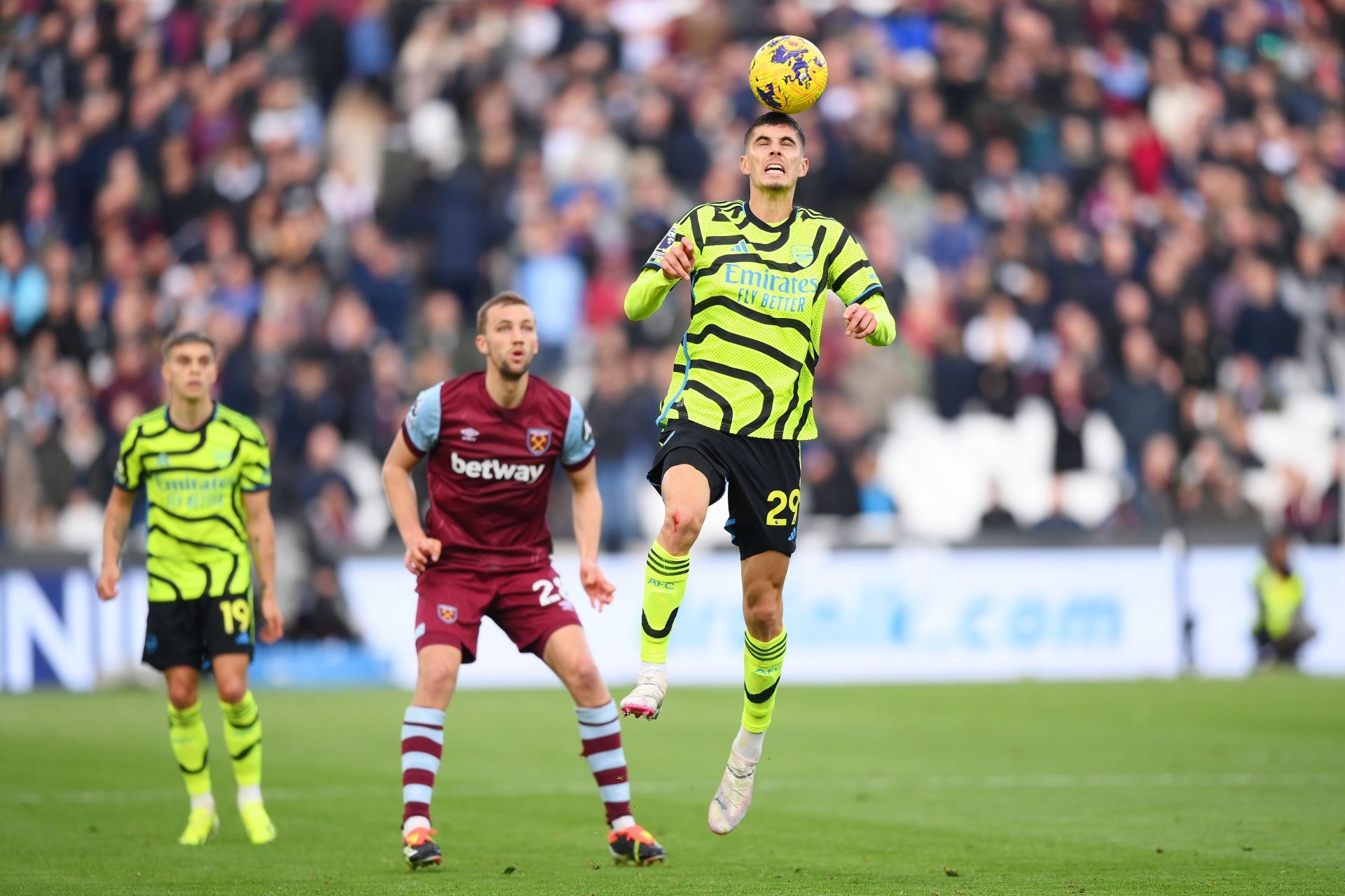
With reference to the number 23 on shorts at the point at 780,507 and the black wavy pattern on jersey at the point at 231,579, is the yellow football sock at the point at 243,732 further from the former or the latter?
the number 23 on shorts at the point at 780,507

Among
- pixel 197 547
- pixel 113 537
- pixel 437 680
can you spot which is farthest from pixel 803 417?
pixel 113 537

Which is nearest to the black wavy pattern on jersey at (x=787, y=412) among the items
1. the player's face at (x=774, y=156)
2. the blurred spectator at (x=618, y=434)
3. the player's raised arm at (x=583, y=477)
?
the player's face at (x=774, y=156)

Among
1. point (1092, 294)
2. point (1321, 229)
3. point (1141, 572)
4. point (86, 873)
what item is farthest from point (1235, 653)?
point (86, 873)

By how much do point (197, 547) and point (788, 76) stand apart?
161 inches

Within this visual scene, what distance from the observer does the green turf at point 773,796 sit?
8.35m

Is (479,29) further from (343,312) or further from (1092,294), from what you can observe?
(1092,294)

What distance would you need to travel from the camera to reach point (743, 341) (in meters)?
8.48

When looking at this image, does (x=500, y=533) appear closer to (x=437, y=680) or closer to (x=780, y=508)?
(x=437, y=680)

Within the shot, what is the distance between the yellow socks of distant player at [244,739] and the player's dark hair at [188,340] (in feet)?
5.96

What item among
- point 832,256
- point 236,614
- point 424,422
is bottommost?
point 236,614

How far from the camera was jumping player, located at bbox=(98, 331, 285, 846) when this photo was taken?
403 inches

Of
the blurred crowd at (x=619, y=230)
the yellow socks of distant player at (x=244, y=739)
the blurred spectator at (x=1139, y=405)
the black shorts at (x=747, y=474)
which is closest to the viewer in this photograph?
the black shorts at (x=747, y=474)

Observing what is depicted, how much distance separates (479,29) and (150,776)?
494 inches

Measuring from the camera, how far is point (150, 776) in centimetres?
1272
